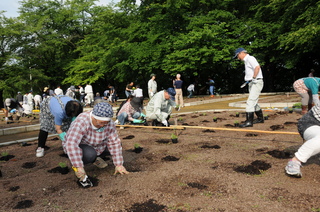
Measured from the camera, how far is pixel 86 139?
3.37 meters

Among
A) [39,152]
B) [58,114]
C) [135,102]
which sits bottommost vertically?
[39,152]

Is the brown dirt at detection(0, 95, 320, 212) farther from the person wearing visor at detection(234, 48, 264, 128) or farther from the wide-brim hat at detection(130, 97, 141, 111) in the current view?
the wide-brim hat at detection(130, 97, 141, 111)

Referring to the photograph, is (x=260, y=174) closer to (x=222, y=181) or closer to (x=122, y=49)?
(x=222, y=181)

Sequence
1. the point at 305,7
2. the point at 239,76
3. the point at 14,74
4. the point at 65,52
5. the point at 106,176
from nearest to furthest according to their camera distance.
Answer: the point at 106,176 → the point at 305,7 → the point at 14,74 → the point at 239,76 → the point at 65,52

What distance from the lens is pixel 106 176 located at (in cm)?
359

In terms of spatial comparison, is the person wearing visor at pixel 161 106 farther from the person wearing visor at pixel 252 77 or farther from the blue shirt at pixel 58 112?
the blue shirt at pixel 58 112

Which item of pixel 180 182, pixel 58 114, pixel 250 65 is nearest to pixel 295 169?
pixel 180 182

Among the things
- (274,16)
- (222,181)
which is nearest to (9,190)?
(222,181)

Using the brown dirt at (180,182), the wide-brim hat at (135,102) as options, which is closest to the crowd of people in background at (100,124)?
the brown dirt at (180,182)

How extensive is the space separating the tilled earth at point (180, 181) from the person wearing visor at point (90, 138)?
26 centimetres

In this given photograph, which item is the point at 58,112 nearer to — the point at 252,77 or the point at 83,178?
the point at 83,178

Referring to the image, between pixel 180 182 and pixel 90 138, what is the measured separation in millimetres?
1294

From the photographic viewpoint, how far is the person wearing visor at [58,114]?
3.80m

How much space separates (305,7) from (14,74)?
1025 inches
